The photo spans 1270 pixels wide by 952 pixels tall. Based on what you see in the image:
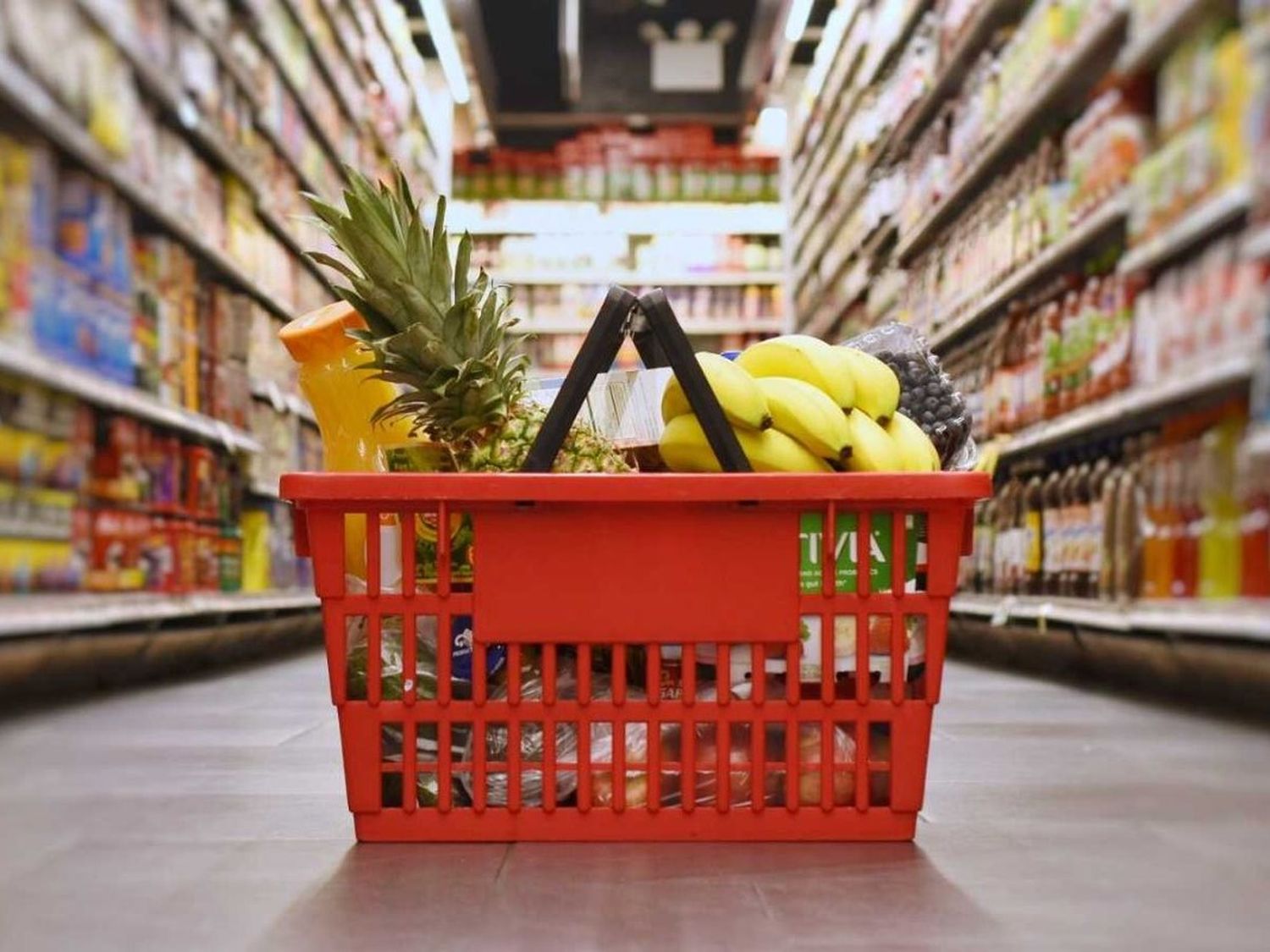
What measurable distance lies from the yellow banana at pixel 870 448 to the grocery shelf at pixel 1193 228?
133 cm

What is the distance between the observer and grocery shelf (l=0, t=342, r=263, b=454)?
2449 mm

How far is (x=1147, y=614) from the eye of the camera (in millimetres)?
2719

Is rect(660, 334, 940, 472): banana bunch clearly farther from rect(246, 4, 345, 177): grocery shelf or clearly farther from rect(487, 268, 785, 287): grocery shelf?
rect(487, 268, 785, 287): grocery shelf

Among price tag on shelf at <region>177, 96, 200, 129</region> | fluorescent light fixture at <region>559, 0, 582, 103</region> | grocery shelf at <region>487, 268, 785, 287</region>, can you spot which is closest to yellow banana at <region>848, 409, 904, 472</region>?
price tag on shelf at <region>177, 96, 200, 129</region>

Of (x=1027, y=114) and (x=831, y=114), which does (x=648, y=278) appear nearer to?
(x=831, y=114)

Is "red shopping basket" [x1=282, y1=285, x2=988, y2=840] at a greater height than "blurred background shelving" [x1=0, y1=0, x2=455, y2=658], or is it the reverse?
"blurred background shelving" [x1=0, y1=0, x2=455, y2=658]

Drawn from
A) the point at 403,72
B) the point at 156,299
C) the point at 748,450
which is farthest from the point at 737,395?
the point at 403,72

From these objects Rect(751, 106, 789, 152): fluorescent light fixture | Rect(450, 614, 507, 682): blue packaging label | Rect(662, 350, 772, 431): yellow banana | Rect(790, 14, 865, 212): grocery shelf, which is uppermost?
Rect(751, 106, 789, 152): fluorescent light fixture

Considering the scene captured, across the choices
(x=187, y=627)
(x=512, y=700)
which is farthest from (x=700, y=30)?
(x=512, y=700)

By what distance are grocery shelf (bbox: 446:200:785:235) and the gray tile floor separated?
7.41 meters

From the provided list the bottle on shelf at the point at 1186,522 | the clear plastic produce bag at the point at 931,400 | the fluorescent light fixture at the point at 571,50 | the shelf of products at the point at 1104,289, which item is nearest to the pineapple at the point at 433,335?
the clear plastic produce bag at the point at 931,400

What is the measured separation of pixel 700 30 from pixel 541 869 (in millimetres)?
8168

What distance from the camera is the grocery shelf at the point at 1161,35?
249 centimetres

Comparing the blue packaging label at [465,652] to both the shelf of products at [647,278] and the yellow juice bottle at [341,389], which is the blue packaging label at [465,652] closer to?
the yellow juice bottle at [341,389]
